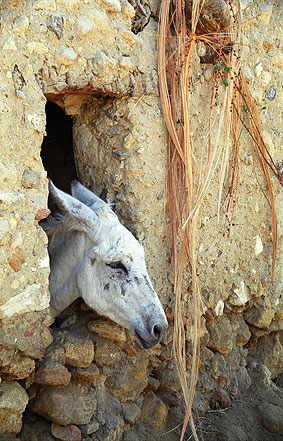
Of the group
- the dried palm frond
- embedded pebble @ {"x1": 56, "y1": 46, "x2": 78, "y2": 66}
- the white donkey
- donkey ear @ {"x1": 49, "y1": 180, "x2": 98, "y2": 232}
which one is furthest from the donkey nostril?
embedded pebble @ {"x1": 56, "y1": 46, "x2": 78, "y2": 66}

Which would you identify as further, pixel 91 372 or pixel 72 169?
pixel 72 169

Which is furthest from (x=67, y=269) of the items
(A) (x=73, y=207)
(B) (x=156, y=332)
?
(B) (x=156, y=332)

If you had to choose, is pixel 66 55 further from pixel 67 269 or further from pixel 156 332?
pixel 156 332

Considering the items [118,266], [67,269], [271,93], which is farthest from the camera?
[271,93]

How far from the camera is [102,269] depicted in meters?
3.36

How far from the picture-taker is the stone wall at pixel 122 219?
9.58 feet

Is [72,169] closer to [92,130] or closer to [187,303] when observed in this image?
[92,130]

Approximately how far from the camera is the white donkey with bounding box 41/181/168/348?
3168 mm

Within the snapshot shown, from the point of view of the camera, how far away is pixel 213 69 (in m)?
4.10

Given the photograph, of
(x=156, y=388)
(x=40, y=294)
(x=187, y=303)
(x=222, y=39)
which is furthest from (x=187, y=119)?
(x=156, y=388)

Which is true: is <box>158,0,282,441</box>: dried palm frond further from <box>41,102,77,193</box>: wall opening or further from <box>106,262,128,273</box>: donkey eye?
<box>41,102,77,193</box>: wall opening

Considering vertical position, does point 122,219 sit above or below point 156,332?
above

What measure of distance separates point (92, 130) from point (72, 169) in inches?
59.3

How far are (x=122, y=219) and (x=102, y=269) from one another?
0.49 meters
